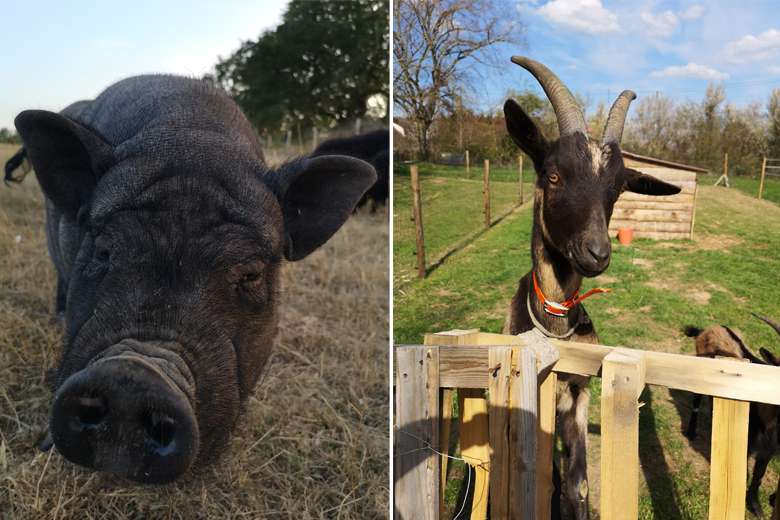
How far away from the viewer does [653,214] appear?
293 cm

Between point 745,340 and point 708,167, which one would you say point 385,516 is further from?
point 708,167

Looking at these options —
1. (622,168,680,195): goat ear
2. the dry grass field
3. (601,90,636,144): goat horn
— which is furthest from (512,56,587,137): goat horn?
the dry grass field

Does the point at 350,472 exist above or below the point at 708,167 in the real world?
below

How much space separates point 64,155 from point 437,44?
76.9 inches

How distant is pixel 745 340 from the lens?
2.82m

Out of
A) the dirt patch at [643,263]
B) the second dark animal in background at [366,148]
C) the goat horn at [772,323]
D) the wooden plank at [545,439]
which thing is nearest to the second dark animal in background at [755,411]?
the goat horn at [772,323]

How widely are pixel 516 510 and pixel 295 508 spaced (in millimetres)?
1487

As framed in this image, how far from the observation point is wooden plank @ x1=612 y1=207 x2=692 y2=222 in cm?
293

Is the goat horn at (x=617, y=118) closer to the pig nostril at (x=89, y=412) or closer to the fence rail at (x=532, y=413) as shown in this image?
the fence rail at (x=532, y=413)

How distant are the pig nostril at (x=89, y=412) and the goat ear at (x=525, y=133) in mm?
2143

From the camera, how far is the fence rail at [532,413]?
2.11 metres

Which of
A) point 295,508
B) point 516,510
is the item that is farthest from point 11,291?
point 516,510

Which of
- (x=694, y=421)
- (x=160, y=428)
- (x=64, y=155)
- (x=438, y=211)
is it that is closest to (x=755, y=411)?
(x=694, y=421)

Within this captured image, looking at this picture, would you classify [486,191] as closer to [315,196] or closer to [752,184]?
[315,196]
